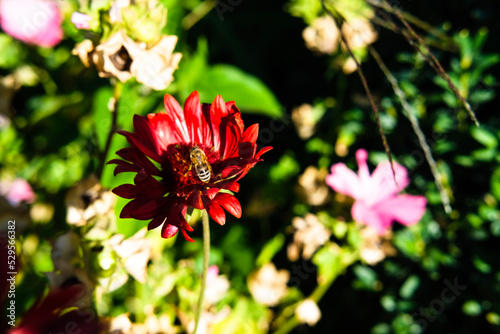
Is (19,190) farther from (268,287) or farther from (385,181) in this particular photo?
(385,181)

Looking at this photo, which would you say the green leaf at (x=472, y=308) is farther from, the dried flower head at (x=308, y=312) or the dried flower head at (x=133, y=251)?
the dried flower head at (x=133, y=251)

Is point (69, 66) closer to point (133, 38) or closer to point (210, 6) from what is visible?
point (210, 6)

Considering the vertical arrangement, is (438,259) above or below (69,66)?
below

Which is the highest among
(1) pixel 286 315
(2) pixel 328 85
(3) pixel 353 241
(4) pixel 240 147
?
(4) pixel 240 147

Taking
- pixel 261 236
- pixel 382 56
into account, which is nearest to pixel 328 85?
pixel 382 56

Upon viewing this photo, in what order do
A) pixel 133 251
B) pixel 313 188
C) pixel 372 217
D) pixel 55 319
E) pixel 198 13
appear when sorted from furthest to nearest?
pixel 198 13 < pixel 313 188 < pixel 372 217 < pixel 133 251 < pixel 55 319

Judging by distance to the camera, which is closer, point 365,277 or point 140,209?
point 140,209

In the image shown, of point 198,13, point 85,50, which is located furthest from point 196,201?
point 198,13
